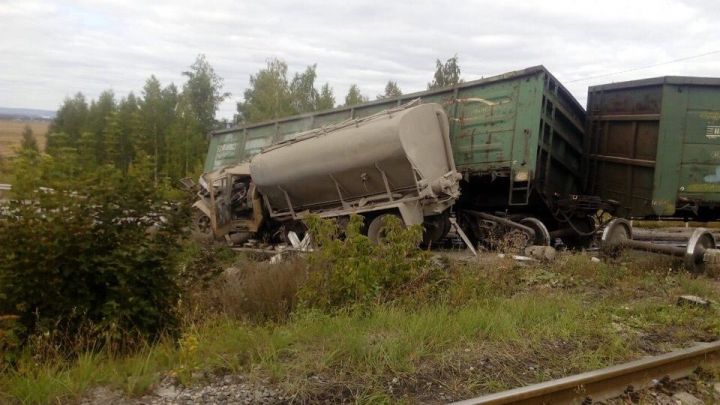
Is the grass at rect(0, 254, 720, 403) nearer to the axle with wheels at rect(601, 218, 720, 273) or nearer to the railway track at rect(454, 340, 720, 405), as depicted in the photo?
the railway track at rect(454, 340, 720, 405)

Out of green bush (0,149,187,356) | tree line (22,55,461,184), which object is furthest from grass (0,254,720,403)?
tree line (22,55,461,184)

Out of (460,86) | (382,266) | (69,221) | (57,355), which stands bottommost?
(57,355)

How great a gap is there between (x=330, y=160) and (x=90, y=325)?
6.27 metres

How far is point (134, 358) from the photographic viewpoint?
443 centimetres

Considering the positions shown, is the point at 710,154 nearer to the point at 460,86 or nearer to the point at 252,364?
the point at 460,86

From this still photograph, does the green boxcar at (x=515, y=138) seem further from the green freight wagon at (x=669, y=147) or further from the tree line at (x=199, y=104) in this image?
the tree line at (x=199, y=104)

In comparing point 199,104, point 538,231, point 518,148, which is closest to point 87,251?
point 518,148

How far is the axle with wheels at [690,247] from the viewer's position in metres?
8.42

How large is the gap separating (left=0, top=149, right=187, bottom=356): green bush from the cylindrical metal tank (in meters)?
5.16

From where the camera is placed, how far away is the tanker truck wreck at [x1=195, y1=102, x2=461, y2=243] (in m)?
9.90

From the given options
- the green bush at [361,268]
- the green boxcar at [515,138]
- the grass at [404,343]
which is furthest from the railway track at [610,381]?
the green boxcar at [515,138]

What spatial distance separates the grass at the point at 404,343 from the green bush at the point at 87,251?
409mm

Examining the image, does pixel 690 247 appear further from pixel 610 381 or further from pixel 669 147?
pixel 610 381

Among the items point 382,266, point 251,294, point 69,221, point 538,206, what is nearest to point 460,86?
point 538,206
